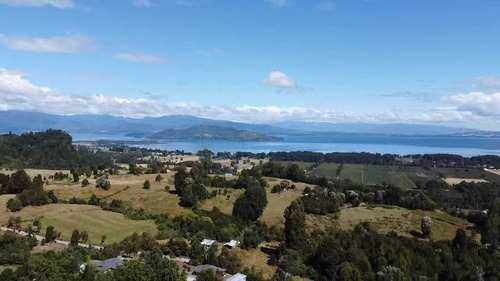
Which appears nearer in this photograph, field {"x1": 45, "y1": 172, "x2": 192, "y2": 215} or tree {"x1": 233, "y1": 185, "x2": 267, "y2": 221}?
tree {"x1": 233, "y1": 185, "x2": 267, "y2": 221}

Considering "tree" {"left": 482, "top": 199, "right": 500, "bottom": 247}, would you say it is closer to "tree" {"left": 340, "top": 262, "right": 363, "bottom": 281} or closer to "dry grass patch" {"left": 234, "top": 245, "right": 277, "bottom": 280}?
"tree" {"left": 340, "top": 262, "right": 363, "bottom": 281}

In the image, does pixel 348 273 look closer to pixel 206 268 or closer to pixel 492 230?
pixel 206 268

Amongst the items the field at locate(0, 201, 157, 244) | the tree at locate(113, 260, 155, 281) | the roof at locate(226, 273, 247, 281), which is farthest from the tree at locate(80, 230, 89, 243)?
the roof at locate(226, 273, 247, 281)

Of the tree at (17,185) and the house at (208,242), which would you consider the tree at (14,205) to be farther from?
the house at (208,242)

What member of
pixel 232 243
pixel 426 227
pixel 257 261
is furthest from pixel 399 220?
pixel 232 243

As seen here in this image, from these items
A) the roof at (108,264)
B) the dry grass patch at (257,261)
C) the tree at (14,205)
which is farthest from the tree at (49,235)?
the dry grass patch at (257,261)
